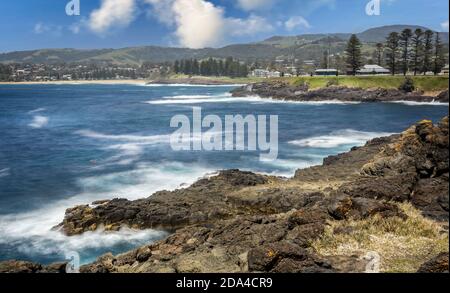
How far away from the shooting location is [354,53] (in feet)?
467

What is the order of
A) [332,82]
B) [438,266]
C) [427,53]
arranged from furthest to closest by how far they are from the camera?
1. [332,82]
2. [427,53]
3. [438,266]

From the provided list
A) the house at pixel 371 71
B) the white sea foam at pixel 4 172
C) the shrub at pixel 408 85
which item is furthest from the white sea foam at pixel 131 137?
the house at pixel 371 71

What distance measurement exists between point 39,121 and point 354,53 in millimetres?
97417

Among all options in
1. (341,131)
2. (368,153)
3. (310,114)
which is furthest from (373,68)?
(368,153)

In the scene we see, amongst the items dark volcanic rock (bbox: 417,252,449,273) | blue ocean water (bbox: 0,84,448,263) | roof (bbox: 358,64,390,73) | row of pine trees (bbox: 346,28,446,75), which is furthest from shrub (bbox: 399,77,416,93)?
dark volcanic rock (bbox: 417,252,449,273)

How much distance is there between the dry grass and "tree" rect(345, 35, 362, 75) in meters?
130

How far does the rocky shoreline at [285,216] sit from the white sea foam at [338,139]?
61.8 feet

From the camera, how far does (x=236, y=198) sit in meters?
28.9

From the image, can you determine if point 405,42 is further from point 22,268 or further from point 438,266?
point 22,268

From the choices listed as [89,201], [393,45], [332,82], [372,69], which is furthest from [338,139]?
[372,69]

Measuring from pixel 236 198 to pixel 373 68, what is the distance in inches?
5361

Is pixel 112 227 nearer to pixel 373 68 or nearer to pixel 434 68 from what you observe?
pixel 434 68

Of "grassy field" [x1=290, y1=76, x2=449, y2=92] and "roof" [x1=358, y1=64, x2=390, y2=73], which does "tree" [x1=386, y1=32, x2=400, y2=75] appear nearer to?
"roof" [x1=358, y1=64, x2=390, y2=73]

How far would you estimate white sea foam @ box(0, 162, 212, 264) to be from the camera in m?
24.8
